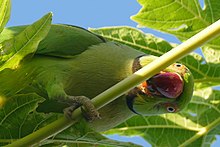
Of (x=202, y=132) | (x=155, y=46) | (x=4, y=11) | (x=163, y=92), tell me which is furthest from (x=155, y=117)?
(x=4, y=11)

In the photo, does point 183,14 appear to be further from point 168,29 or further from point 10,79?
point 10,79

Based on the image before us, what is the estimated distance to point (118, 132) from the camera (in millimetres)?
3674

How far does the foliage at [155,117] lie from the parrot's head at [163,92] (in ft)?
1.30

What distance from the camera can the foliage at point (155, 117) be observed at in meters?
2.65

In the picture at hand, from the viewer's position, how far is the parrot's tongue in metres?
2.94

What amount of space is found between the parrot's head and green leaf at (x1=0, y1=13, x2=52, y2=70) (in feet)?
2.24

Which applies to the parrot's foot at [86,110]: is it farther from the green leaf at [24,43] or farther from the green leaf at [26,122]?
the green leaf at [24,43]

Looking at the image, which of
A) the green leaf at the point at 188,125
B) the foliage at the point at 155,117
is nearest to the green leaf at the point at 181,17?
the foliage at the point at 155,117

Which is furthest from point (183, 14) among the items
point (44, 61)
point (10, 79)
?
point (10, 79)

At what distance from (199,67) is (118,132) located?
737 millimetres

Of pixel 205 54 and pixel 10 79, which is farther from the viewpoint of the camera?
pixel 205 54

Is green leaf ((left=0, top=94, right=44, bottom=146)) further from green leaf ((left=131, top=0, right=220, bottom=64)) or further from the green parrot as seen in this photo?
green leaf ((left=131, top=0, right=220, bottom=64))

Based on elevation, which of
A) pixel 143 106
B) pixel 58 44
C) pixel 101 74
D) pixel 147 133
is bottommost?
pixel 147 133

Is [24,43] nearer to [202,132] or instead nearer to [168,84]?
[168,84]
